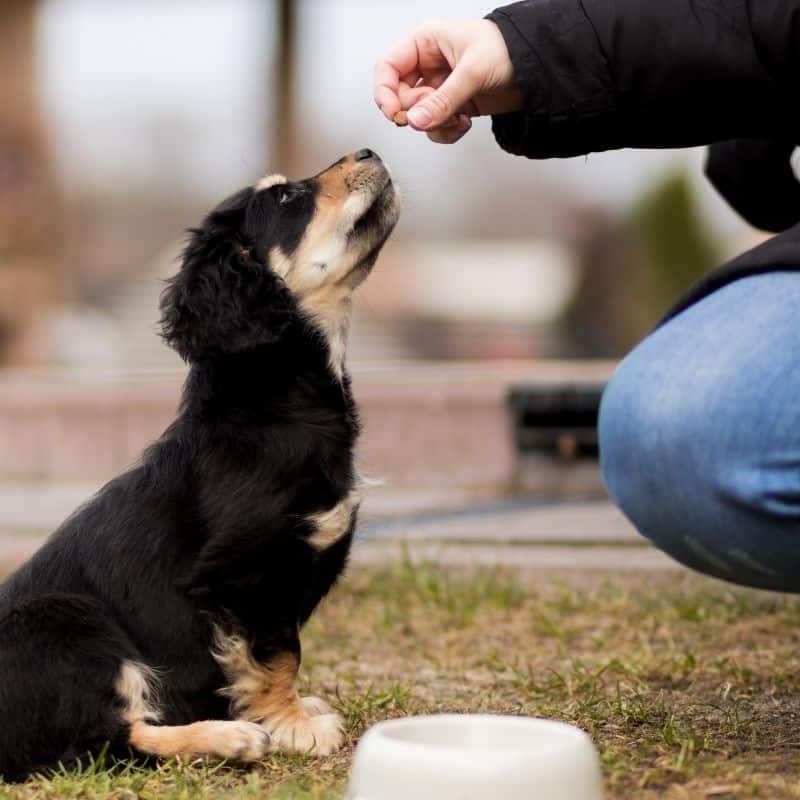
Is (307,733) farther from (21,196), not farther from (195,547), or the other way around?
(21,196)

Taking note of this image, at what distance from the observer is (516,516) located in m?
5.47

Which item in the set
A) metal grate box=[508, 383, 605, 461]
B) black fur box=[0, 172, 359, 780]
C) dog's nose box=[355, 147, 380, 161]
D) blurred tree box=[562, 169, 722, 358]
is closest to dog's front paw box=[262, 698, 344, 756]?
black fur box=[0, 172, 359, 780]

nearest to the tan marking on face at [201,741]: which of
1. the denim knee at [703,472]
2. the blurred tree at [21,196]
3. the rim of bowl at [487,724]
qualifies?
A: the rim of bowl at [487,724]

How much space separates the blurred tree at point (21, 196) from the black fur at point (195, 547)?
8.70 metres

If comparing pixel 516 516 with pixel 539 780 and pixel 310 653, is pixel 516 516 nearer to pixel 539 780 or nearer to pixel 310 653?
pixel 310 653

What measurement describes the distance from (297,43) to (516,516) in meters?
5.98

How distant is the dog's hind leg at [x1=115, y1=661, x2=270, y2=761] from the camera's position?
2.41m

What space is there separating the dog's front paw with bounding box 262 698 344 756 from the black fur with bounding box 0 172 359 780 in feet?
0.41

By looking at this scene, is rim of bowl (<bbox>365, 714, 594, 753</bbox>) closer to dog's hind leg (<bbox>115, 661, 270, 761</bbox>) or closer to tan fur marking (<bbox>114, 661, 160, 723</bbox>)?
dog's hind leg (<bbox>115, 661, 270, 761</bbox>)

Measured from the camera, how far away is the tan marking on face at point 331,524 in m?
2.58

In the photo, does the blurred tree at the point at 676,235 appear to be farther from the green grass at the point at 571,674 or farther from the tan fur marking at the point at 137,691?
the tan fur marking at the point at 137,691

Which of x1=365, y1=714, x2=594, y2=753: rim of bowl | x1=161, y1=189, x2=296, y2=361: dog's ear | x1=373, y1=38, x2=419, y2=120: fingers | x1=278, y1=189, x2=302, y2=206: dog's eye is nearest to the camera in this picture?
x1=365, y1=714, x2=594, y2=753: rim of bowl

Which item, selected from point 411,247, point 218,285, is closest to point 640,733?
point 218,285

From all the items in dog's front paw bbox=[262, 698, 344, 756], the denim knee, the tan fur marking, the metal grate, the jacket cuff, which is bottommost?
the metal grate
